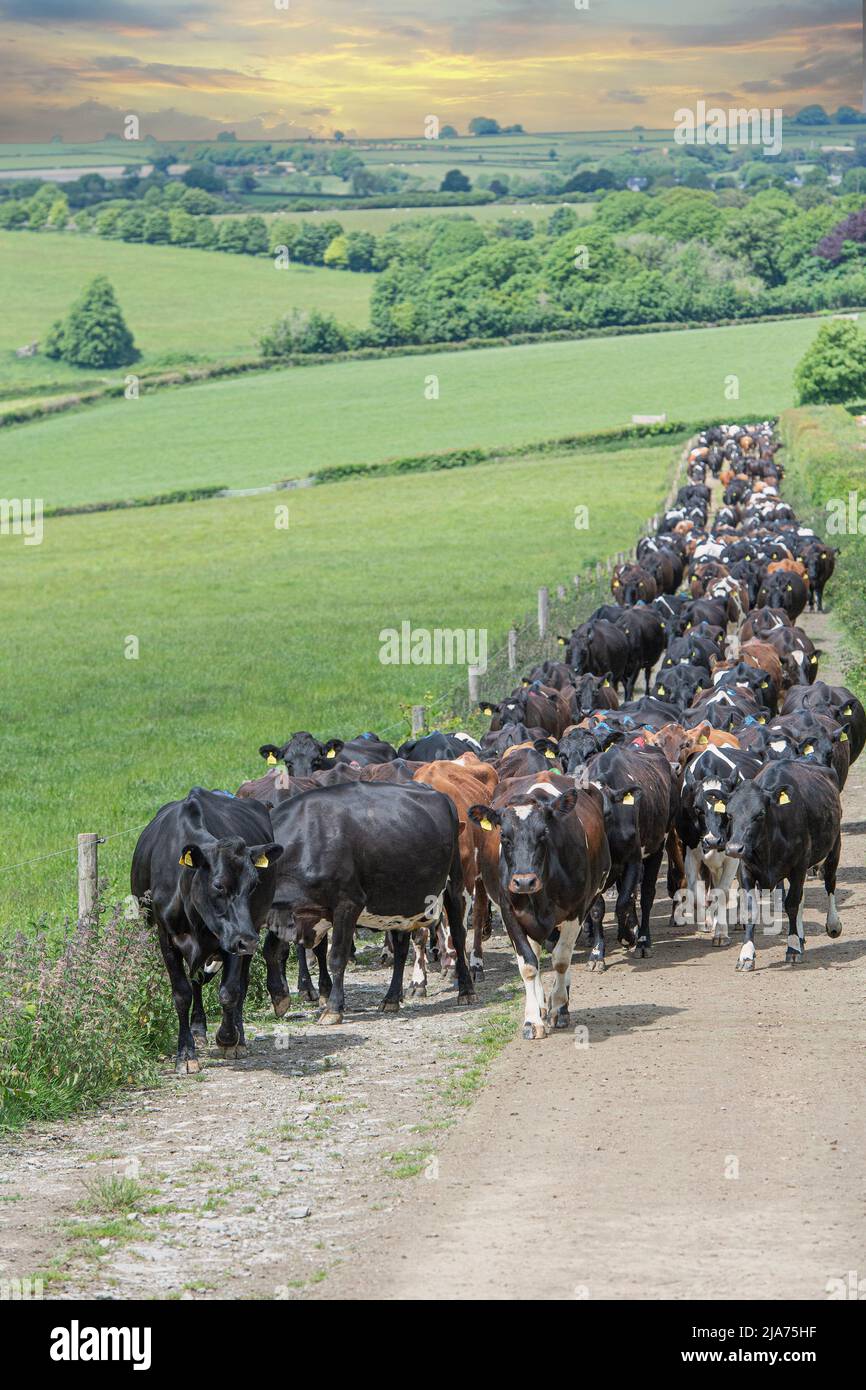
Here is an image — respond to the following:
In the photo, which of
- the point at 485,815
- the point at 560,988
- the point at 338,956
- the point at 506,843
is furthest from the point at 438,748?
the point at 560,988

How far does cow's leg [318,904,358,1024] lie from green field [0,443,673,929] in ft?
11.9

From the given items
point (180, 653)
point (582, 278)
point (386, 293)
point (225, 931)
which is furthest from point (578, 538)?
point (582, 278)

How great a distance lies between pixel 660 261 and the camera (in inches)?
5925

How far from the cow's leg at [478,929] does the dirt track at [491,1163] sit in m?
1.29

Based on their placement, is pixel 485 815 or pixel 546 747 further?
pixel 546 747

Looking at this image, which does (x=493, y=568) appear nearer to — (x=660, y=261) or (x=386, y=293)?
(x=386, y=293)

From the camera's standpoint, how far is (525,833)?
13.2 m

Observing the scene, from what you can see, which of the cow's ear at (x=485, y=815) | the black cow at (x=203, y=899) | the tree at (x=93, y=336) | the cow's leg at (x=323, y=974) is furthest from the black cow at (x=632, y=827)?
the tree at (x=93, y=336)

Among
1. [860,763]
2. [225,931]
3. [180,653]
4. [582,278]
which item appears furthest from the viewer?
[582,278]

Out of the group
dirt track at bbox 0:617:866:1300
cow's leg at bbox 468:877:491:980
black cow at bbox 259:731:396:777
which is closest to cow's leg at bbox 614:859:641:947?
cow's leg at bbox 468:877:491:980

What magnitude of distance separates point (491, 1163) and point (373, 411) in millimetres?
92164

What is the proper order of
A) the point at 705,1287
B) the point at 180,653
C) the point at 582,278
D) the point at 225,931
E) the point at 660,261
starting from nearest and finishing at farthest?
the point at 705,1287, the point at 225,931, the point at 180,653, the point at 582,278, the point at 660,261

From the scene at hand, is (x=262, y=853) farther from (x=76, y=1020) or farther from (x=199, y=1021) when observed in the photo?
(x=76, y=1020)
